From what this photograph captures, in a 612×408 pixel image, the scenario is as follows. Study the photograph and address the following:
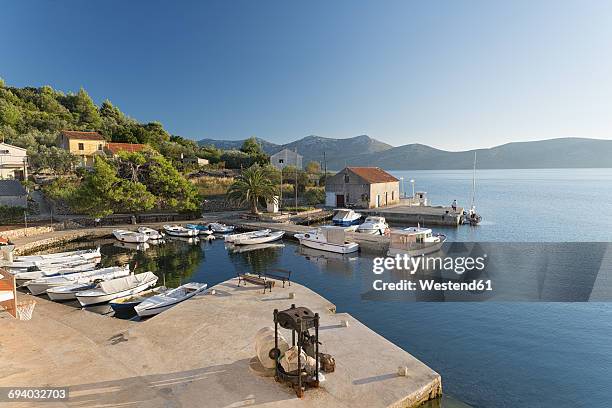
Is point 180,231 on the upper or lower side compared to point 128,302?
upper

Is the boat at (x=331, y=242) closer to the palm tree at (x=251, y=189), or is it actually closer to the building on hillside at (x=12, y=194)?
the palm tree at (x=251, y=189)

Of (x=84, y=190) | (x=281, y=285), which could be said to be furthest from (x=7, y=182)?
(x=281, y=285)

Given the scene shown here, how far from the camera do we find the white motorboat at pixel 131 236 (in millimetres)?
42594

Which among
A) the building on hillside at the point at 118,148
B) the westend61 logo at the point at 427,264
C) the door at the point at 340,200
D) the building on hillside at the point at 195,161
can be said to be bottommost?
the westend61 logo at the point at 427,264

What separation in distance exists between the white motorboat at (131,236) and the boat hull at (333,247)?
19252 mm

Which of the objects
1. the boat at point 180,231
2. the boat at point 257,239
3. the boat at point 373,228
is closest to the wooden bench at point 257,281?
the boat at point 257,239

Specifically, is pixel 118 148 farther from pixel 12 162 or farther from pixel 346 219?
pixel 346 219

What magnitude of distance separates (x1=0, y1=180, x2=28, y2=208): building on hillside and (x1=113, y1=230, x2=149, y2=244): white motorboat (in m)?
19.6

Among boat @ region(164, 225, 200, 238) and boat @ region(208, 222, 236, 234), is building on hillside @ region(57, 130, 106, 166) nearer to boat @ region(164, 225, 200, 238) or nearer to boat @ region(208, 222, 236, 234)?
boat @ region(164, 225, 200, 238)

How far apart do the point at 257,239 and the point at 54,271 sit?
20092 millimetres

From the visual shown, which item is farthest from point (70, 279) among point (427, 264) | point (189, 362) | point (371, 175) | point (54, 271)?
point (371, 175)

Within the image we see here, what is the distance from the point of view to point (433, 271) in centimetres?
3216

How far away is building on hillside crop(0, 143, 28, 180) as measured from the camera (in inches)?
2371

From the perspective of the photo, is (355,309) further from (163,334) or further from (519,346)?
(163,334)
